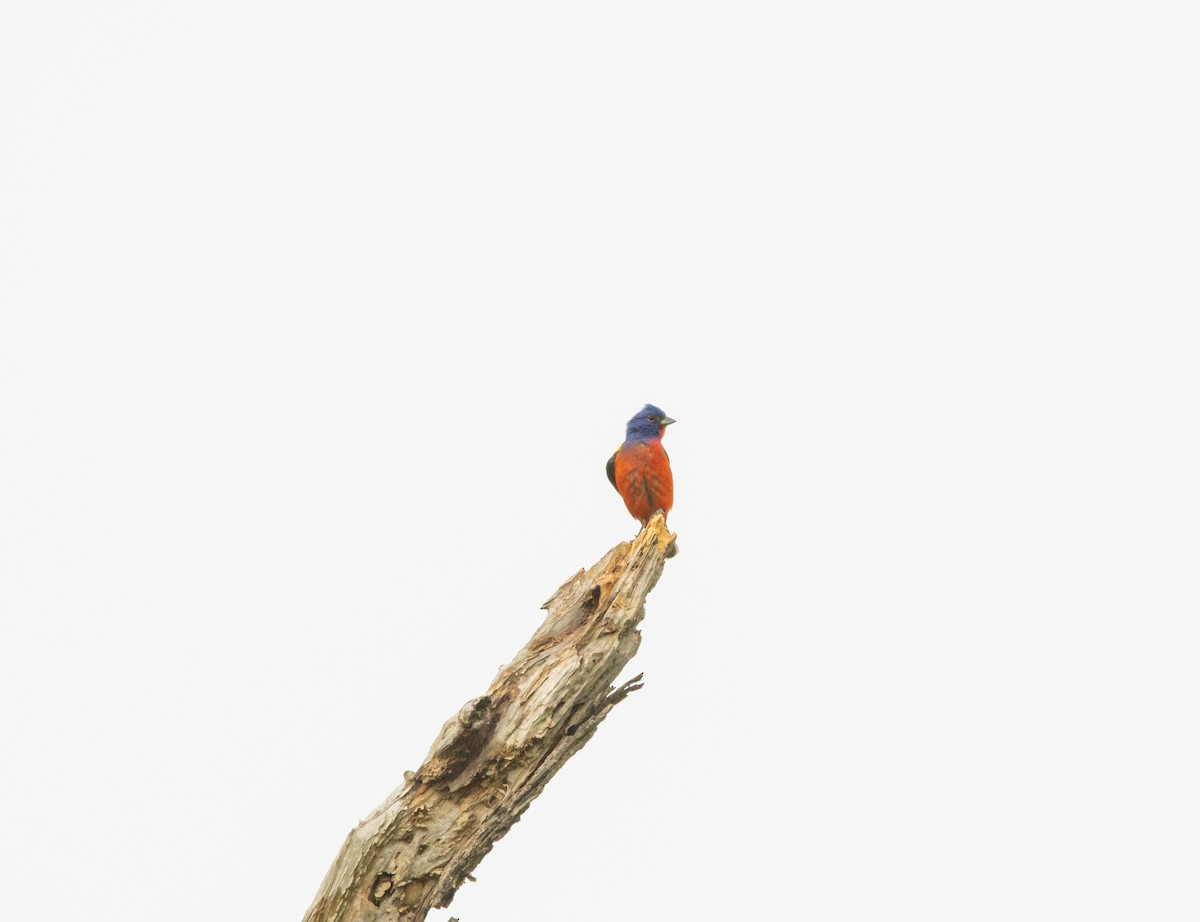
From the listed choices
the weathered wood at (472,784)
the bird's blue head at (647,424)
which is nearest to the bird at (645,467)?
the bird's blue head at (647,424)

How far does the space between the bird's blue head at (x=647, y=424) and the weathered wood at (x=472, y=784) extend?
5116mm

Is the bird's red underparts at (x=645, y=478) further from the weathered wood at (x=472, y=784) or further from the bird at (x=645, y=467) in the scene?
the weathered wood at (x=472, y=784)

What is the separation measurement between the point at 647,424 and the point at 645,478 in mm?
693

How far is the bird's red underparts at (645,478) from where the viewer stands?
12.6 meters

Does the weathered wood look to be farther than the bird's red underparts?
No

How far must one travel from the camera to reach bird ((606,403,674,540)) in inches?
495

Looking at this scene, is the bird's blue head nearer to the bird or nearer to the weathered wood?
the bird

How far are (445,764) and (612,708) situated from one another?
1093 mm

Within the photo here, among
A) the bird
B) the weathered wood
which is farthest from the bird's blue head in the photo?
the weathered wood

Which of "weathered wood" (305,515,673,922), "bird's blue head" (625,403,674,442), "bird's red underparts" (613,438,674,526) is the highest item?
"bird's blue head" (625,403,674,442)

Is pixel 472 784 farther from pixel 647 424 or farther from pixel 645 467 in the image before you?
pixel 647 424

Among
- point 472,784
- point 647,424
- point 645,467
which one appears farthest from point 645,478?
point 472,784

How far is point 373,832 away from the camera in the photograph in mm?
7332

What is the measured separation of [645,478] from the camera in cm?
1255
